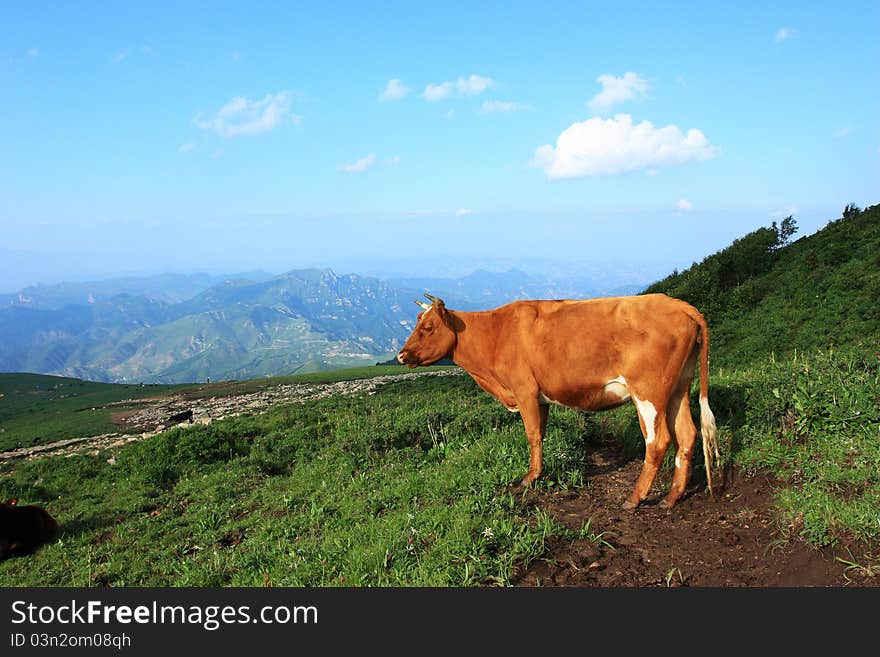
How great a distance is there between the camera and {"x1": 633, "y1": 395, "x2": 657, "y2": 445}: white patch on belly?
7227mm

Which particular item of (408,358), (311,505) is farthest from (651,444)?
(311,505)

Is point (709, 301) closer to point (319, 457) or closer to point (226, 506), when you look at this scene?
point (319, 457)

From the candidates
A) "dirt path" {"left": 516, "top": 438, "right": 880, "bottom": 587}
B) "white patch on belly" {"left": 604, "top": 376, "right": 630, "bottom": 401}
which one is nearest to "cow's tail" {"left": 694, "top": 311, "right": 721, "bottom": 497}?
"dirt path" {"left": 516, "top": 438, "right": 880, "bottom": 587}

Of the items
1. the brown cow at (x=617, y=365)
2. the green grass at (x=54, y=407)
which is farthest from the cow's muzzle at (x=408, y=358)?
the green grass at (x=54, y=407)

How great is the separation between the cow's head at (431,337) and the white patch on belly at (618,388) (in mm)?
2800

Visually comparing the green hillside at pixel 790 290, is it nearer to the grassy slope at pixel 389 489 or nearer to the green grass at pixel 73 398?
the grassy slope at pixel 389 489

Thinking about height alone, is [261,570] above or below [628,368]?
below

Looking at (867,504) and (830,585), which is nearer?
(830,585)

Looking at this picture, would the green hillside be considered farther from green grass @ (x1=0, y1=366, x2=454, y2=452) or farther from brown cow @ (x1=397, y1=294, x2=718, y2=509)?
green grass @ (x1=0, y1=366, x2=454, y2=452)

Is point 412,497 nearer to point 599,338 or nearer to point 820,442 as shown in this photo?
point 599,338

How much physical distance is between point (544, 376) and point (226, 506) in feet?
24.9

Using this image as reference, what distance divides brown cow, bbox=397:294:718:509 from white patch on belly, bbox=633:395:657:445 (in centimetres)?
1

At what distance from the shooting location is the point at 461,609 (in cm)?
481

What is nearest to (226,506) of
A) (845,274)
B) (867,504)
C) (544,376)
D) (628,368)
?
(544,376)
